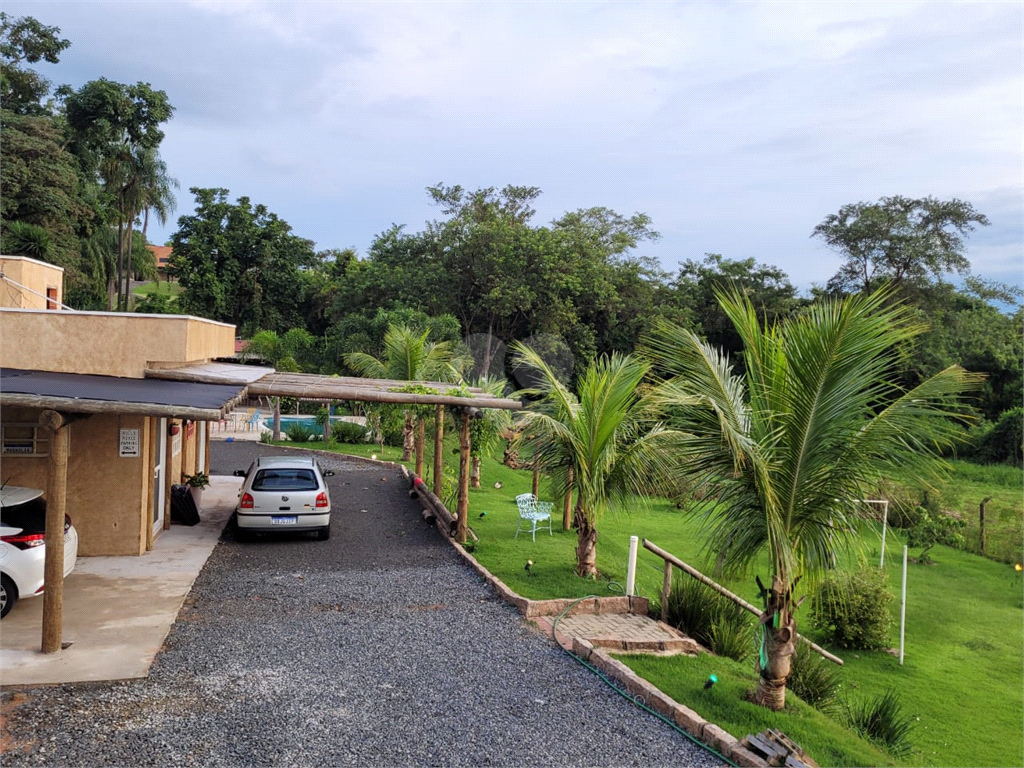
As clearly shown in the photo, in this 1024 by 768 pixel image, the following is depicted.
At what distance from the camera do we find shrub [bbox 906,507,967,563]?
19.4 meters

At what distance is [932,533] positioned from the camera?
63.7ft

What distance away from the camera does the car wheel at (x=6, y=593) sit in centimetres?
832

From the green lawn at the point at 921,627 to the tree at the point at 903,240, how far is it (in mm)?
22768

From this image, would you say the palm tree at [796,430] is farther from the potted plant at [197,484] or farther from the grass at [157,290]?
the grass at [157,290]

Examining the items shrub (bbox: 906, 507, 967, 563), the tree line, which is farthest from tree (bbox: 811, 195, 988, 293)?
shrub (bbox: 906, 507, 967, 563)

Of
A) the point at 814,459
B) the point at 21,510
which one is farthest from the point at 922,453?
the point at 21,510

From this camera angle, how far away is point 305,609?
9.59 metres

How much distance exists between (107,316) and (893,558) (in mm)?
19275

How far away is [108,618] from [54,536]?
167 cm

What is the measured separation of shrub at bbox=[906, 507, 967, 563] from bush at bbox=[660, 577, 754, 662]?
10163mm

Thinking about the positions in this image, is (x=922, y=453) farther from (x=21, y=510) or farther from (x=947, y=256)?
(x=947, y=256)

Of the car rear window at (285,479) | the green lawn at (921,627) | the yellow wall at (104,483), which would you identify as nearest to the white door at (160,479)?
the yellow wall at (104,483)

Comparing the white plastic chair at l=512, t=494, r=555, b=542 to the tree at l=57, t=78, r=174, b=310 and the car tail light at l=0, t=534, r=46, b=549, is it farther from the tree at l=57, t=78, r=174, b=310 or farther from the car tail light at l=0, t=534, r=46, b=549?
the tree at l=57, t=78, r=174, b=310

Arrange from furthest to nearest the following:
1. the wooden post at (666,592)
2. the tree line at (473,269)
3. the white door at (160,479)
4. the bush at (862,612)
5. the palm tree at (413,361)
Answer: the tree line at (473,269) < the palm tree at (413,361) < the bush at (862,612) < the white door at (160,479) < the wooden post at (666,592)
